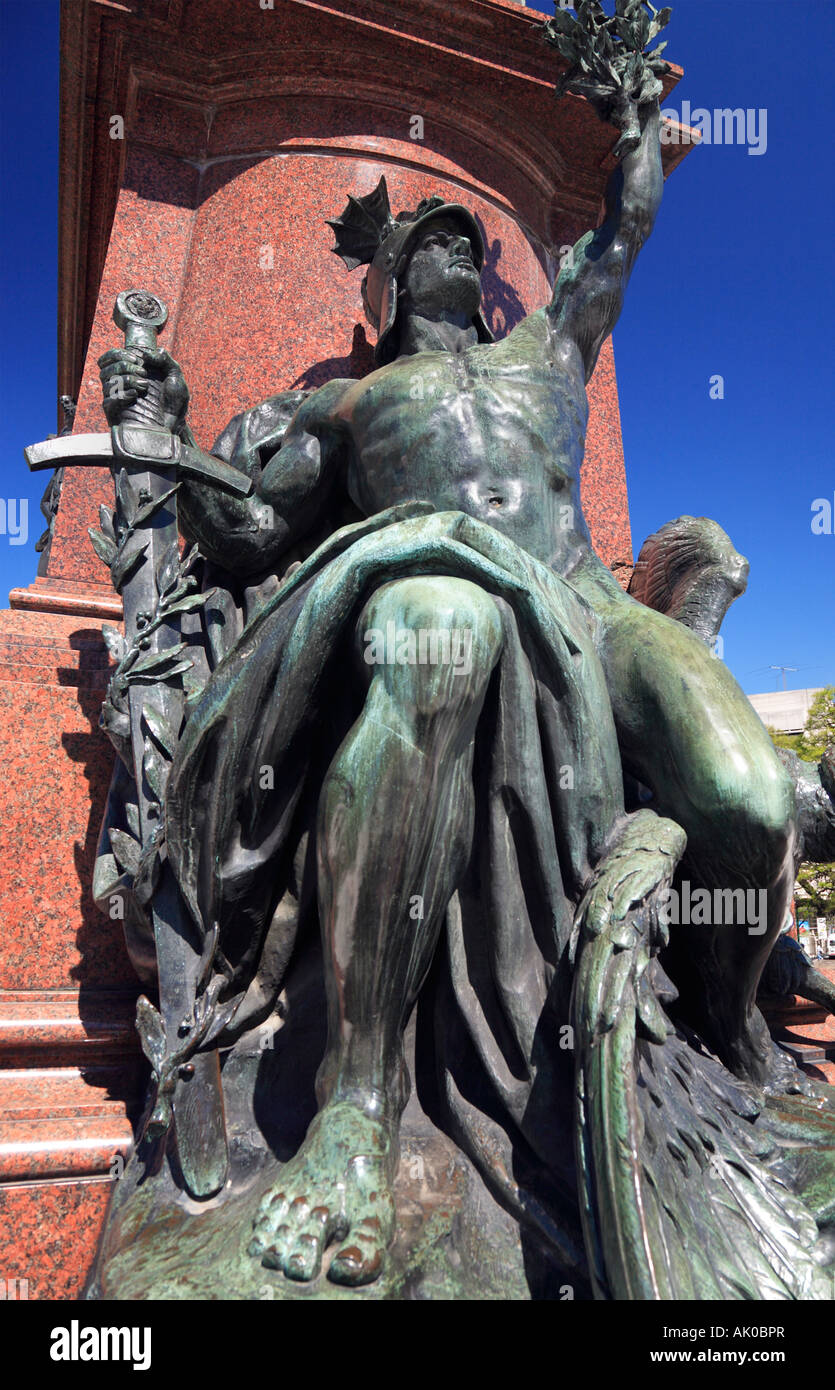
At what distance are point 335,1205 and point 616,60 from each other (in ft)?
13.3

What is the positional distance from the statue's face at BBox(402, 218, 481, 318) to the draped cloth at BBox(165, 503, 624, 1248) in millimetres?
1598

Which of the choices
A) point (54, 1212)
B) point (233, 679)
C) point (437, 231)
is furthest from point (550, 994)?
point (437, 231)

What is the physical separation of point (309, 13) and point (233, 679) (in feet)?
11.9

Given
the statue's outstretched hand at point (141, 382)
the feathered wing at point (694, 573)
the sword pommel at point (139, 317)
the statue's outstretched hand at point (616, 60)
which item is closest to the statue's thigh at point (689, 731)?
the feathered wing at point (694, 573)

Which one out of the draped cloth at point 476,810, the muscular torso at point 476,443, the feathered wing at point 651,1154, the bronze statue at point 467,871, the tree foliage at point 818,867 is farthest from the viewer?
the tree foliage at point 818,867

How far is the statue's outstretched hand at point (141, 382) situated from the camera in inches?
120

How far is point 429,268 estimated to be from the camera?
12.0 feet

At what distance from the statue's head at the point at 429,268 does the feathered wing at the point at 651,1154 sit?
2407 mm

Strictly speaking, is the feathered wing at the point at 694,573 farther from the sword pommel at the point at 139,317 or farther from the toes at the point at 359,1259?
the toes at the point at 359,1259

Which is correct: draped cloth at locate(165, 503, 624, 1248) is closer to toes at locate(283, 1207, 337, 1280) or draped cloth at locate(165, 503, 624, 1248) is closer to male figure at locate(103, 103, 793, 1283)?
male figure at locate(103, 103, 793, 1283)

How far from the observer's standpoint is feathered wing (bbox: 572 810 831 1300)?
1599mm

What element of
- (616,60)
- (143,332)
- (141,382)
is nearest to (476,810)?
(141,382)

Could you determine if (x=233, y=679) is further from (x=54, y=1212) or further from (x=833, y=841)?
(x=833, y=841)
